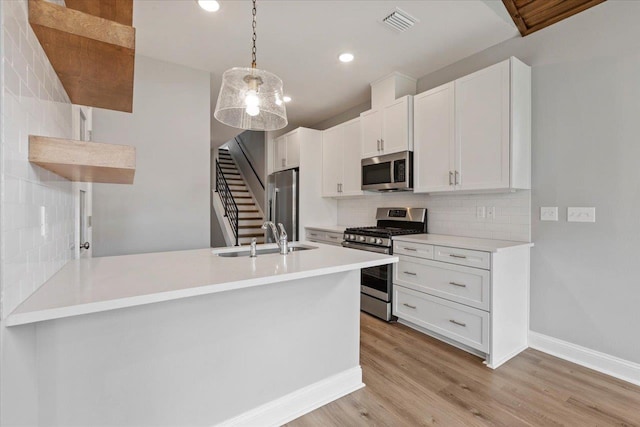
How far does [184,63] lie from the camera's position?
328cm

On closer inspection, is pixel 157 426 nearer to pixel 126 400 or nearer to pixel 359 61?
pixel 126 400

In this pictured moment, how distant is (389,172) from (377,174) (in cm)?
21

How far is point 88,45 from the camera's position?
1167mm

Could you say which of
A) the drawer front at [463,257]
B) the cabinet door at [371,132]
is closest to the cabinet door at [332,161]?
the cabinet door at [371,132]

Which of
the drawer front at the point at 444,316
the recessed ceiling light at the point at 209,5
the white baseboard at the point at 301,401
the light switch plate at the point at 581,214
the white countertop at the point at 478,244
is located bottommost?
the white baseboard at the point at 301,401

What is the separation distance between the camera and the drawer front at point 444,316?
2420 millimetres

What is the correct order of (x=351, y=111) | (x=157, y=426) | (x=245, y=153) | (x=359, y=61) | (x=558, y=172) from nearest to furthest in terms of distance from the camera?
(x=157, y=426)
(x=558, y=172)
(x=359, y=61)
(x=351, y=111)
(x=245, y=153)

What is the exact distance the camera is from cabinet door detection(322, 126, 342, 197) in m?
4.45

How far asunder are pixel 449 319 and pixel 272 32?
118 inches

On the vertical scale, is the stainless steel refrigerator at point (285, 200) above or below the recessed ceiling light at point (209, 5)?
below

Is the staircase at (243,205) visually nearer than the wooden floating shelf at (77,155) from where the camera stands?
A: No

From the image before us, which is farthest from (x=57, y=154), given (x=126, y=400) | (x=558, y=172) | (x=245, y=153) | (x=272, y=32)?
(x=245, y=153)

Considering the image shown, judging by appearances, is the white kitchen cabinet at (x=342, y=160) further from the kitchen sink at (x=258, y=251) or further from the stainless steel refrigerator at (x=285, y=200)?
the kitchen sink at (x=258, y=251)

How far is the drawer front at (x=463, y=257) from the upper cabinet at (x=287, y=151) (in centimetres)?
264
